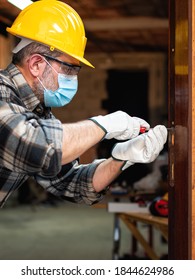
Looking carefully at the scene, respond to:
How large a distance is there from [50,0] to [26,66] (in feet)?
1.41

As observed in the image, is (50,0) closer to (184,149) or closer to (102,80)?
(184,149)

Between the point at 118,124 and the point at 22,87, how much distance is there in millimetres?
407

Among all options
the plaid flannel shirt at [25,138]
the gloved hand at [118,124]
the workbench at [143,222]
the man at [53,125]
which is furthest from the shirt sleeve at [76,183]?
the workbench at [143,222]

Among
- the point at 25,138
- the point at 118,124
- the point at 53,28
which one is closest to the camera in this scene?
the point at 25,138

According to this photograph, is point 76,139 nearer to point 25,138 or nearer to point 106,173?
point 25,138

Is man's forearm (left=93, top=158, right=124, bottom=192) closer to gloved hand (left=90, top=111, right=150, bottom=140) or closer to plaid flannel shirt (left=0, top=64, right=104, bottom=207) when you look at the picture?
gloved hand (left=90, top=111, right=150, bottom=140)

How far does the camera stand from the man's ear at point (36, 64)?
2348 mm

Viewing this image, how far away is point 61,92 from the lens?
246 centimetres

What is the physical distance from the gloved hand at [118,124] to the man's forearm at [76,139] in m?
0.07

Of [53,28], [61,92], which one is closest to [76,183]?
[61,92]

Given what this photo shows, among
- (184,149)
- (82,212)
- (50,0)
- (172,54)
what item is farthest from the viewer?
(82,212)

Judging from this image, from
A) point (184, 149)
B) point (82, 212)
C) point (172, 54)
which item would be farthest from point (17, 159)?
point (82, 212)

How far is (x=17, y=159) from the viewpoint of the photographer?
2047 mm

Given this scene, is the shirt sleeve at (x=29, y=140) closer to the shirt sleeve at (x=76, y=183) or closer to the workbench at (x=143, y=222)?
the shirt sleeve at (x=76, y=183)
